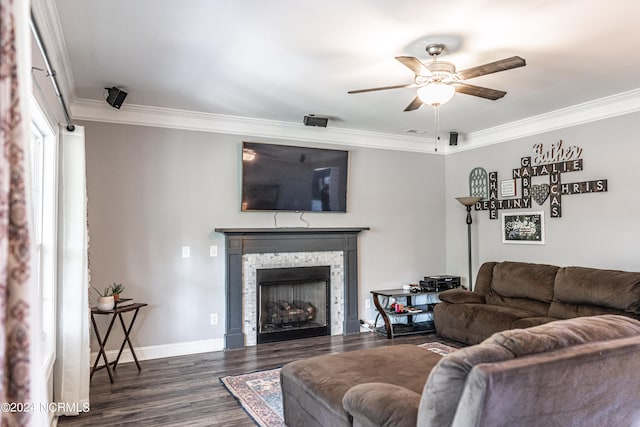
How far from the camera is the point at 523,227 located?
17.0 ft

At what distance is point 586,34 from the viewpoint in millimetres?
2871

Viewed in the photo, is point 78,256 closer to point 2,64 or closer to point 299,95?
point 299,95

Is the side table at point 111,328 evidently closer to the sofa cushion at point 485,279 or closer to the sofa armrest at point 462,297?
the sofa armrest at point 462,297

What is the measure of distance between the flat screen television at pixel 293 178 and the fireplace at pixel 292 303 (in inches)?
30.6

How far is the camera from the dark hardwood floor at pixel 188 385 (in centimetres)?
305

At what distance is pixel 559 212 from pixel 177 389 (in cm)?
426

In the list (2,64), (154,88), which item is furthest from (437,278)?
(2,64)

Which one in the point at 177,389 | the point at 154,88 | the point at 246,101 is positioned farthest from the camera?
the point at 246,101

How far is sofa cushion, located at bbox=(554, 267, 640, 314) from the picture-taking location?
12.2ft

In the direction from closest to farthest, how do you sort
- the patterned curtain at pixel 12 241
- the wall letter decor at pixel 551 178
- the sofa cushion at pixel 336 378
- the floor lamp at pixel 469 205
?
the patterned curtain at pixel 12 241 → the sofa cushion at pixel 336 378 → the wall letter decor at pixel 551 178 → the floor lamp at pixel 469 205

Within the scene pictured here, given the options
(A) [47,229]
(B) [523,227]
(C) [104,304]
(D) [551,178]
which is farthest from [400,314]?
(A) [47,229]

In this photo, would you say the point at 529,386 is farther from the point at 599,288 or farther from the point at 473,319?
the point at 473,319

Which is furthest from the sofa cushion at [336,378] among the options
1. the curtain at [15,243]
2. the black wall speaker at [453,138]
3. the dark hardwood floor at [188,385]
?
the black wall speaker at [453,138]

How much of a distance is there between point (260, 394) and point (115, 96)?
2.84m
